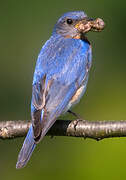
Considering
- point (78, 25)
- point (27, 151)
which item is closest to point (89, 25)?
point (78, 25)

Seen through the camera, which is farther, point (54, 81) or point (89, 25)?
point (89, 25)

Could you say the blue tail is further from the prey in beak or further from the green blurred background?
the prey in beak

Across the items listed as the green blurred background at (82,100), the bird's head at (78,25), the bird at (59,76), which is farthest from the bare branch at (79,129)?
the bird's head at (78,25)

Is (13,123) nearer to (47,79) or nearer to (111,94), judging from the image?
(47,79)

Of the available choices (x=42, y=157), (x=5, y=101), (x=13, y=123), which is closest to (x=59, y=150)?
(x=42, y=157)

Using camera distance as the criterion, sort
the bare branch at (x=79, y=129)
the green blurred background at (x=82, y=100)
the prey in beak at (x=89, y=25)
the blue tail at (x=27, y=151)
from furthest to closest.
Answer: the prey in beak at (x=89, y=25), the green blurred background at (x=82, y=100), the blue tail at (x=27, y=151), the bare branch at (x=79, y=129)

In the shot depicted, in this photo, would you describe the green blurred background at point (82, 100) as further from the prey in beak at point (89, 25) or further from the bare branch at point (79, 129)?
the prey in beak at point (89, 25)

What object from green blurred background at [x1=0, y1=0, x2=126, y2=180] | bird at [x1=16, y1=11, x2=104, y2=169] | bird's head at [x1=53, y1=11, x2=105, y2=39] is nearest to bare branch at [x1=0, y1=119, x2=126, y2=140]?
bird at [x1=16, y1=11, x2=104, y2=169]

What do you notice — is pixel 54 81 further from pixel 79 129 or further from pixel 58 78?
pixel 79 129
